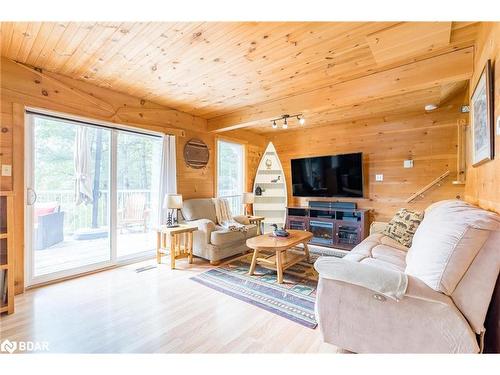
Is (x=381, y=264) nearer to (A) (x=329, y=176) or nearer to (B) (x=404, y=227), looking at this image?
(B) (x=404, y=227)

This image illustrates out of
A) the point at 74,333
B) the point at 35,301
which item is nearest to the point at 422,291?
the point at 74,333

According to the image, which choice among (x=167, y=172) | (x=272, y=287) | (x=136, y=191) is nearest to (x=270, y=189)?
(x=167, y=172)

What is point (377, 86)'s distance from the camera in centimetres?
256

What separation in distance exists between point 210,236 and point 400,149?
11.3 ft

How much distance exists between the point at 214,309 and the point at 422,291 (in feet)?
5.20

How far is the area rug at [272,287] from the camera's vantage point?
6.73 feet

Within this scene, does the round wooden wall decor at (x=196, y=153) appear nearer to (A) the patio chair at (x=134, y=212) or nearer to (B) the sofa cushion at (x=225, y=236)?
(A) the patio chair at (x=134, y=212)

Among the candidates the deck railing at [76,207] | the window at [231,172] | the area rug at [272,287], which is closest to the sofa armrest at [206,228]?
the area rug at [272,287]

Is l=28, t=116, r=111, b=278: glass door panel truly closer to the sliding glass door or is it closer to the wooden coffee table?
the sliding glass door

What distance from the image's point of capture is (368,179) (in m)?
4.27

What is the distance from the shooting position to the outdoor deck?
8.80 ft

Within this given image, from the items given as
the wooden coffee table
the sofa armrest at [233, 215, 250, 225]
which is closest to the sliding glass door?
the sofa armrest at [233, 215, 250, 225]
